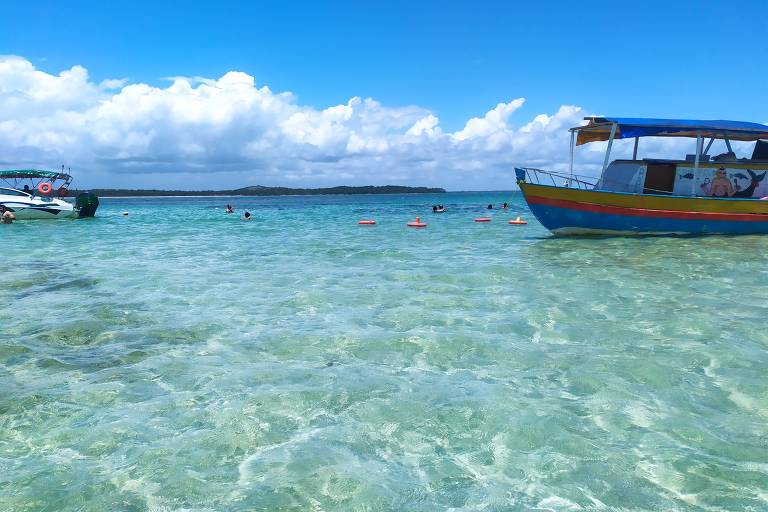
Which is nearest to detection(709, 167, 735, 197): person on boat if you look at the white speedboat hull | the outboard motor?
the white speedboat hull

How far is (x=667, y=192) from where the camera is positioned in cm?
2123

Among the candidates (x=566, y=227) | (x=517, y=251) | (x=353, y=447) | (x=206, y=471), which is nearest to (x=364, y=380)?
(x=353, y=447)

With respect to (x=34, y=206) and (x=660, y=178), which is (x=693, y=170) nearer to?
(x=660, y=178)

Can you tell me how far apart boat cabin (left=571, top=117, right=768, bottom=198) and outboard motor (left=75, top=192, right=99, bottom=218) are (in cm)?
3776

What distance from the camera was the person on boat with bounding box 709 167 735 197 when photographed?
70.7ft

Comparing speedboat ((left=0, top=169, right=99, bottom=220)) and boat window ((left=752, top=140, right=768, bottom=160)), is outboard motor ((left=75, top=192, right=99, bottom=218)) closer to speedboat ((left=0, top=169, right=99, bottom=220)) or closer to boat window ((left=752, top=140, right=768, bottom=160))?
speedboat ((left=0, top=169, right=99, bottom=220))

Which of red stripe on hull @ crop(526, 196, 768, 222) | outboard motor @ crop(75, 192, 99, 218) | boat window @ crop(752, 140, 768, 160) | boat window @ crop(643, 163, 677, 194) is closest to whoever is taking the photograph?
red stripe on hull @ crop(526, 196, 768, 222)

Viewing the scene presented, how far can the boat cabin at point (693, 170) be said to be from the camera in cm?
2109

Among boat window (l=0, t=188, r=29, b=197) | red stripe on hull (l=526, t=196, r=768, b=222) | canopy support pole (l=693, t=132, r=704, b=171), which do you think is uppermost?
canopy support pole (l=693, t=132, r=704, b=171)

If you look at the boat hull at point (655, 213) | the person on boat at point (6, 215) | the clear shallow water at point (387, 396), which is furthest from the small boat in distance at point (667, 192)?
the person on boat at point (6, 215)

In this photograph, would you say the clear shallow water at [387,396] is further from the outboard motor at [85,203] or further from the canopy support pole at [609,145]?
the outboard motor at [85,203]

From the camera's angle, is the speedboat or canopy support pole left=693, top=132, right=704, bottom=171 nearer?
canopy support pole left=693, top=132, right=704, bottom=171

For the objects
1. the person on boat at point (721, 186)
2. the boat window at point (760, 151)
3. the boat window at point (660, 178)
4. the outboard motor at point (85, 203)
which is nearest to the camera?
the person on boat at point (721, 186)

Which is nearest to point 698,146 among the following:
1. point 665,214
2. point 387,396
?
point 665,214
